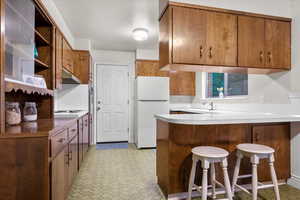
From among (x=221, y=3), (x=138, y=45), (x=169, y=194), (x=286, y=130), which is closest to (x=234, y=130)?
(x=286, y=130)

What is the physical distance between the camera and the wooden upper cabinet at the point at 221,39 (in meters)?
2.04

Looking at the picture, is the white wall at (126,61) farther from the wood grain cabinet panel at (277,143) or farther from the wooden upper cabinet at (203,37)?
the wood grain cabinet panel at (277,143)

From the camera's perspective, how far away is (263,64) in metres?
2.24

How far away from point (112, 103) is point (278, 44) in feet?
12.6

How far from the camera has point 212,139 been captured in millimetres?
2045

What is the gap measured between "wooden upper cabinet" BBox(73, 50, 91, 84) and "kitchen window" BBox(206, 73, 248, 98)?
294 cm

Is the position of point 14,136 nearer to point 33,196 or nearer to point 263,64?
point 33,196

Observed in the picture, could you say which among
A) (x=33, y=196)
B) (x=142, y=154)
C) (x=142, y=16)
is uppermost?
(x=142, y=16)

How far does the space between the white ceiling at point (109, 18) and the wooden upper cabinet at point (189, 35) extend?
0.72 meters

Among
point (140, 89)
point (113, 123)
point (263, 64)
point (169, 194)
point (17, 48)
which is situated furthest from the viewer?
point (113, 123)

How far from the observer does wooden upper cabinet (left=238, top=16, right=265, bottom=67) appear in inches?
84.4

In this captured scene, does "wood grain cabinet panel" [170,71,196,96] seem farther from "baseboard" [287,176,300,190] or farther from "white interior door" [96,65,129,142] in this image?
"baseboard" [287,176,300,190]

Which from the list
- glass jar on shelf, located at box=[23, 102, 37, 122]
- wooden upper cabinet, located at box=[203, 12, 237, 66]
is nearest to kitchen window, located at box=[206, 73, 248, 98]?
wooden upper cabinet, located at box=[203, 12, 237, 66]

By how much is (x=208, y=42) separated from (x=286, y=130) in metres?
1.59
